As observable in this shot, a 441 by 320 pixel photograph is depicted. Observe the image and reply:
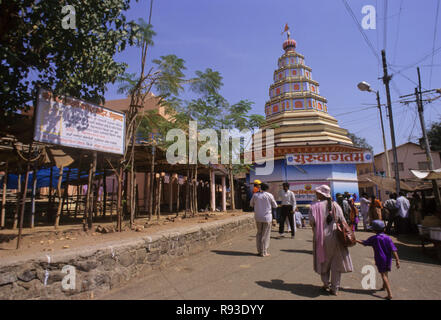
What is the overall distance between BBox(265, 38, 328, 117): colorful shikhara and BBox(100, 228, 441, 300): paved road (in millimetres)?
18068

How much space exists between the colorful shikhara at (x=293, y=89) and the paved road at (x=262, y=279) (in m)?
18.1

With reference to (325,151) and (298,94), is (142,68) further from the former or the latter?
(298,94)

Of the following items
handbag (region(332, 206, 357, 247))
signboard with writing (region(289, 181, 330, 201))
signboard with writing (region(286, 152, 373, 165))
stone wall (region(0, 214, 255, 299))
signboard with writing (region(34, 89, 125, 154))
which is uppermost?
signboard with writing (region(286, 152, 373, 165))

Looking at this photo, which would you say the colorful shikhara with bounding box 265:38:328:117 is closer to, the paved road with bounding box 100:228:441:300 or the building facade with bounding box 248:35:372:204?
the building facade with bounding box 248:35:372:204

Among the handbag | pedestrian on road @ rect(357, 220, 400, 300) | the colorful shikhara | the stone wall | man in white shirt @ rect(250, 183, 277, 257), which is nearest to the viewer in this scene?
the stone wall

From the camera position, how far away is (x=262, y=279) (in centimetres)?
460

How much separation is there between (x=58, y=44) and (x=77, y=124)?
1.71 meters

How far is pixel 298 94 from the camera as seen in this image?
2334cm

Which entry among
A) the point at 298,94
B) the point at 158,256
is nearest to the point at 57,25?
the point at 158,256

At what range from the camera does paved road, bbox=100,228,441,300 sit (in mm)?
3934

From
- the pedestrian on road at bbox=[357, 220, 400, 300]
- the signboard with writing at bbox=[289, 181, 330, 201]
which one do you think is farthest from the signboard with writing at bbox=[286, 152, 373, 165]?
the pedestrian on road at bbox=[357, 220, 400, 300]

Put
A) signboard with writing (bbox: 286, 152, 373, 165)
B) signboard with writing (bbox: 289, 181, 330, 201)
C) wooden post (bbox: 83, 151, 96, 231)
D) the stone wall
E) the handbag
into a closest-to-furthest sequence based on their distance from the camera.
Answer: the stone wall
the handbag
wooden post (bbox: 83, 151, 96, 231)
signboard with writing (bbox: 289, 181, 330, 201)
signboard with writing (bbox: 286, 152, 373, 165)

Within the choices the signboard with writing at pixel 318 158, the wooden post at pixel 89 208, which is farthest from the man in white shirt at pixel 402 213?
the wooden post at pixel 89 208

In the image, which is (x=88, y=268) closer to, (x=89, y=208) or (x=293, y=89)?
(x=89, y=208)
